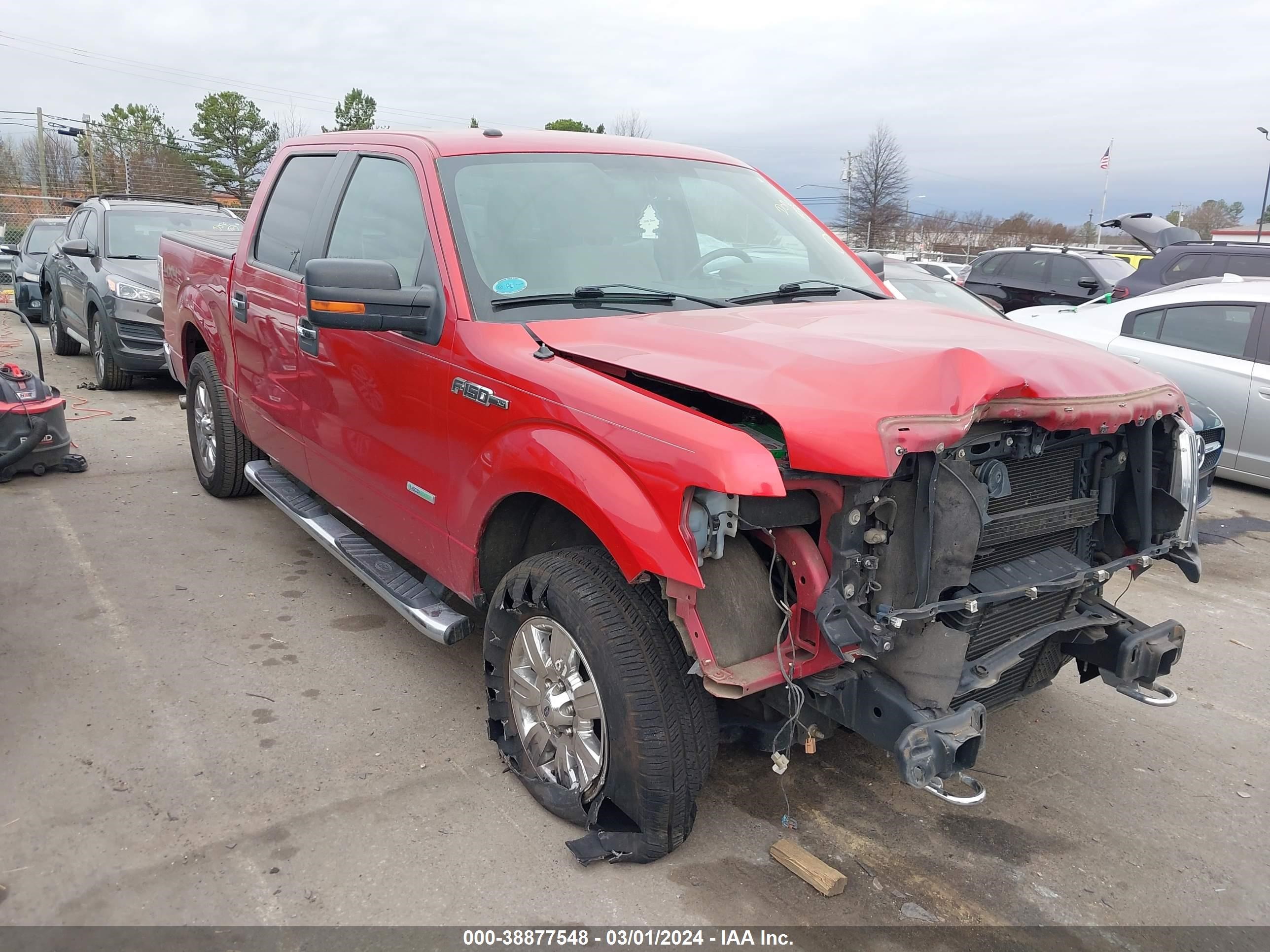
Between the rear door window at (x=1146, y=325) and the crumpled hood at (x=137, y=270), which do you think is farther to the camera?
the crumpled hood at (x=137, y=270)

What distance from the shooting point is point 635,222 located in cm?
372

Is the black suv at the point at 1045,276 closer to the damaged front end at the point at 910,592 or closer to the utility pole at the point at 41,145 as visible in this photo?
the damaged front end at the point at 910,592

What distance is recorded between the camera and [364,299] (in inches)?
125

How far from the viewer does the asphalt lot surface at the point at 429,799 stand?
109 inches

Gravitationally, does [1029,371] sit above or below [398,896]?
above

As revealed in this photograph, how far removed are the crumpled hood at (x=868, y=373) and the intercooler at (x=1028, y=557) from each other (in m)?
0.24

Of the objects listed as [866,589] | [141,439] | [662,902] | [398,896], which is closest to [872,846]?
[662,902]

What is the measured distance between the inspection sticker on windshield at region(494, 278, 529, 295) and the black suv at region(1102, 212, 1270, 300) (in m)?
8.95

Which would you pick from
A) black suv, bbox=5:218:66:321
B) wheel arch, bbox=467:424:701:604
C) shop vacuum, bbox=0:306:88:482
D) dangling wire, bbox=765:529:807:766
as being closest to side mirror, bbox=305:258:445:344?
wheel arch, bbox=467:424:701:604

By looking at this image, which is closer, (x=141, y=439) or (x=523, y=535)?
(x=523, y=535)

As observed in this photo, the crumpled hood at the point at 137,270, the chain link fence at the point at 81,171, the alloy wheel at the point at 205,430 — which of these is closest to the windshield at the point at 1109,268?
the crumpled hood at the point at 137,270

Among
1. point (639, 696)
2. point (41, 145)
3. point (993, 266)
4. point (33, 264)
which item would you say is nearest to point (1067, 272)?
point (993, 266)

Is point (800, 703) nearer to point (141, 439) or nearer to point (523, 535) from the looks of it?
point (523, 535)

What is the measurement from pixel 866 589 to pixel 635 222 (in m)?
1.86
